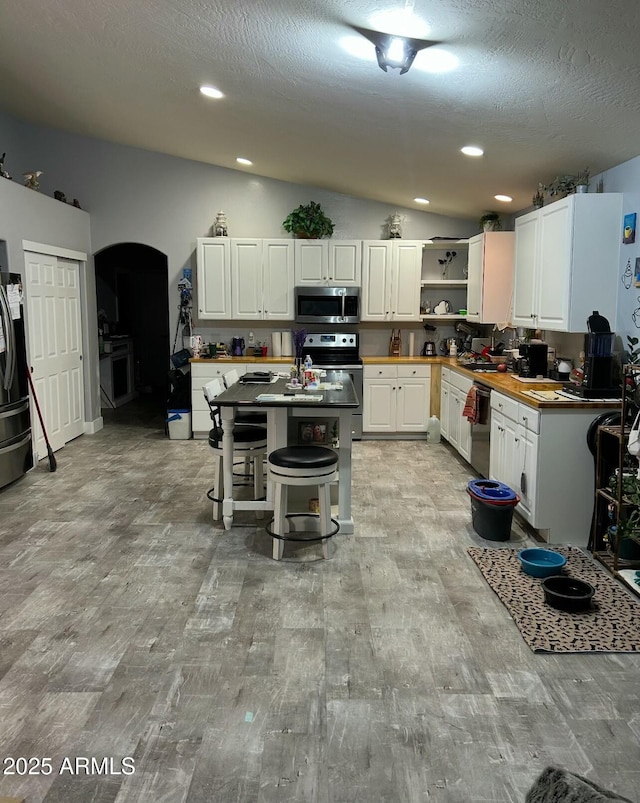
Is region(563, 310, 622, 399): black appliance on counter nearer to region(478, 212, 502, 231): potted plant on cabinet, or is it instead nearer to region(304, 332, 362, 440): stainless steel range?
region(478, 212, 502, 231): potted plant on cabinet

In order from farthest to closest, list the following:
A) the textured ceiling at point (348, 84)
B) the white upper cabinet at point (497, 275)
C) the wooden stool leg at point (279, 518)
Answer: the white upper cabinet at point (497, 275), the wooden stool leg at point (279, 518), the textured ceiling at point (348, 84)

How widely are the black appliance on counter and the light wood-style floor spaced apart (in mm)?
1025

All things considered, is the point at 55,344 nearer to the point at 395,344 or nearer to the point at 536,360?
the point at 395,344

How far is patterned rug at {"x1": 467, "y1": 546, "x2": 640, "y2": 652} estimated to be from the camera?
279cm

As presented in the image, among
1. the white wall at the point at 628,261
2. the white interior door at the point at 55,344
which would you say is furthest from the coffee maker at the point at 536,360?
the white interior door at the point at 55,344

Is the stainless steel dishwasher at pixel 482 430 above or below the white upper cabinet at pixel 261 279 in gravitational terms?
below

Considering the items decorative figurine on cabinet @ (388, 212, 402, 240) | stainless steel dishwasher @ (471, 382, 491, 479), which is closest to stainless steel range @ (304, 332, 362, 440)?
decorative figurine on cabinet @ (388, 212, 402, 240)

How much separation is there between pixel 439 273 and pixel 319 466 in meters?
4.51

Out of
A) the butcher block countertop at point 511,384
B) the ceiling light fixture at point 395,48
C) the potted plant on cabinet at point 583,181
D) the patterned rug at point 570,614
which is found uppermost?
the ceiling light fixture at point 395,48

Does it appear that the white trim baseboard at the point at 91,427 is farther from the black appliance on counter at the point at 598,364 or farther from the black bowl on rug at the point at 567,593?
the black bowl on rug at the point at 567,593

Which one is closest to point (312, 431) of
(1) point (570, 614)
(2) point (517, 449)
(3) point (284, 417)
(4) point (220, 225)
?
Answer: (3) point (284, 417)

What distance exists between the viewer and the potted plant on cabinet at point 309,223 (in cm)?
696

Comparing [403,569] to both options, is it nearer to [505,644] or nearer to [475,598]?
[475,598]

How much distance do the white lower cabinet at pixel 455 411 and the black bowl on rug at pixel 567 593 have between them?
2.52 m
